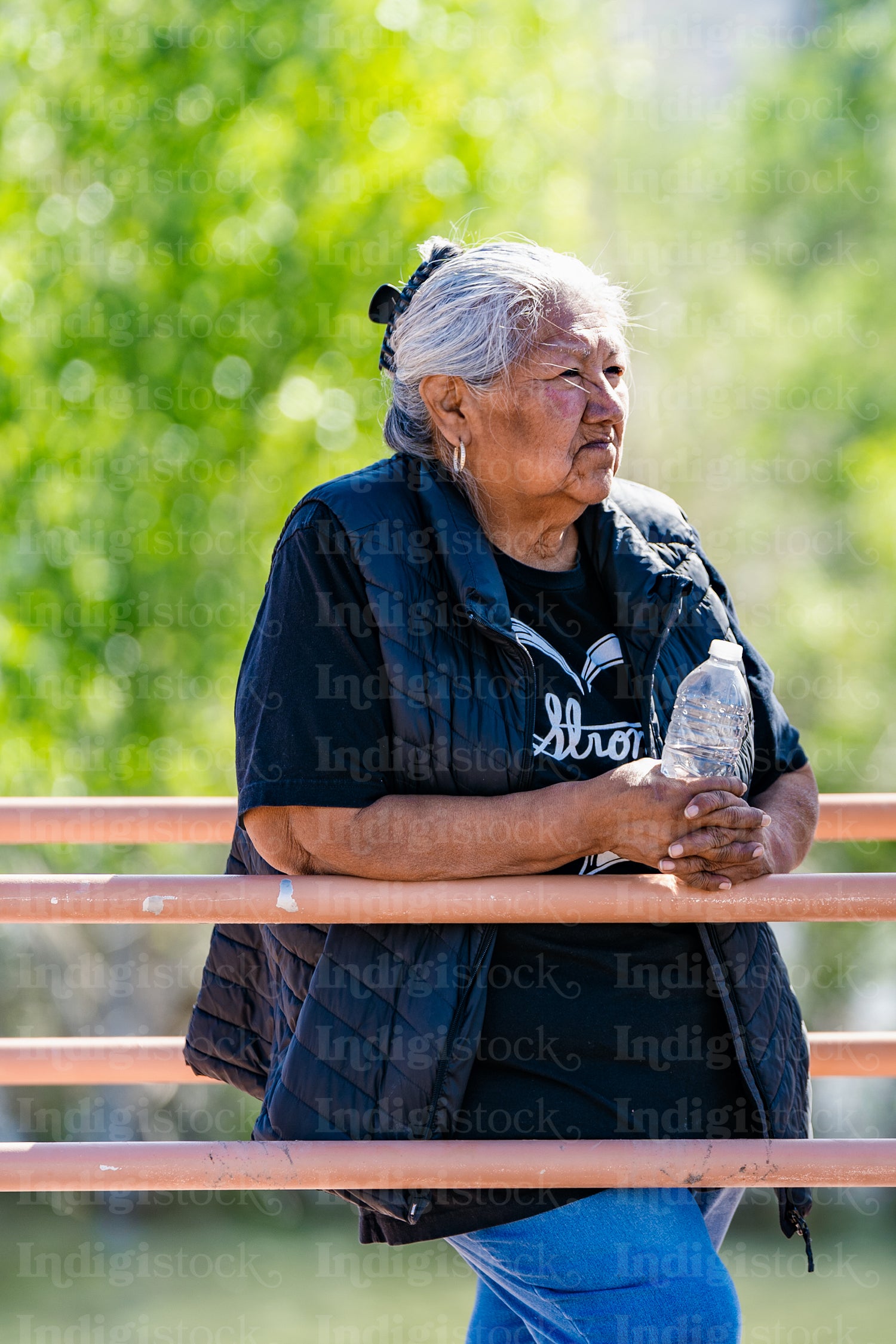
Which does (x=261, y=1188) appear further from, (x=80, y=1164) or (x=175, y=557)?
(x=175, y=557)

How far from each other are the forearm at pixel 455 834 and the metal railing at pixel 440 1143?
99mm

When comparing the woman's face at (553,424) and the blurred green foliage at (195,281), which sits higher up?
the blurred green foliage at (195,281)

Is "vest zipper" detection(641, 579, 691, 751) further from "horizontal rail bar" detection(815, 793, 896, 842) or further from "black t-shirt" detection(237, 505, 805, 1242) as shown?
"horizontal rail bar" detection(815, 793, 896, 842)

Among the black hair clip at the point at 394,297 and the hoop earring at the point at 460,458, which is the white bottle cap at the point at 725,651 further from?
the black hair clip at the point at 394,297

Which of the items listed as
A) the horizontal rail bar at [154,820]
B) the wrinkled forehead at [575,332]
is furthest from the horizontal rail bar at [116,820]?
the wrinkled forehead at [575,332]

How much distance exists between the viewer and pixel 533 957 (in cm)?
157

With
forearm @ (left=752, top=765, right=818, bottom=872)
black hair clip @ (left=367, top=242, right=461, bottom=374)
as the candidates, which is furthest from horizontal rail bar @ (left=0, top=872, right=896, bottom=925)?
black hair clip @ (left=367, top=242, right=461, bottom=374)

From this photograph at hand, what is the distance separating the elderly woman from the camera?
148cm

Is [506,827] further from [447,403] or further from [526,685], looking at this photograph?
[447,403]

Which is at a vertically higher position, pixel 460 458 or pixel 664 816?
pixel 460 458

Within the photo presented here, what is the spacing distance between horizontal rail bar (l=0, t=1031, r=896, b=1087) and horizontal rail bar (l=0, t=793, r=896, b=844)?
30cm

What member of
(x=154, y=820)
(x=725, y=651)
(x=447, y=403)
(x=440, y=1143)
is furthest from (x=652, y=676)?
(x=154, y=820)

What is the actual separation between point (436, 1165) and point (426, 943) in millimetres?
243

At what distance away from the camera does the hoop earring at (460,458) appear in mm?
1740
